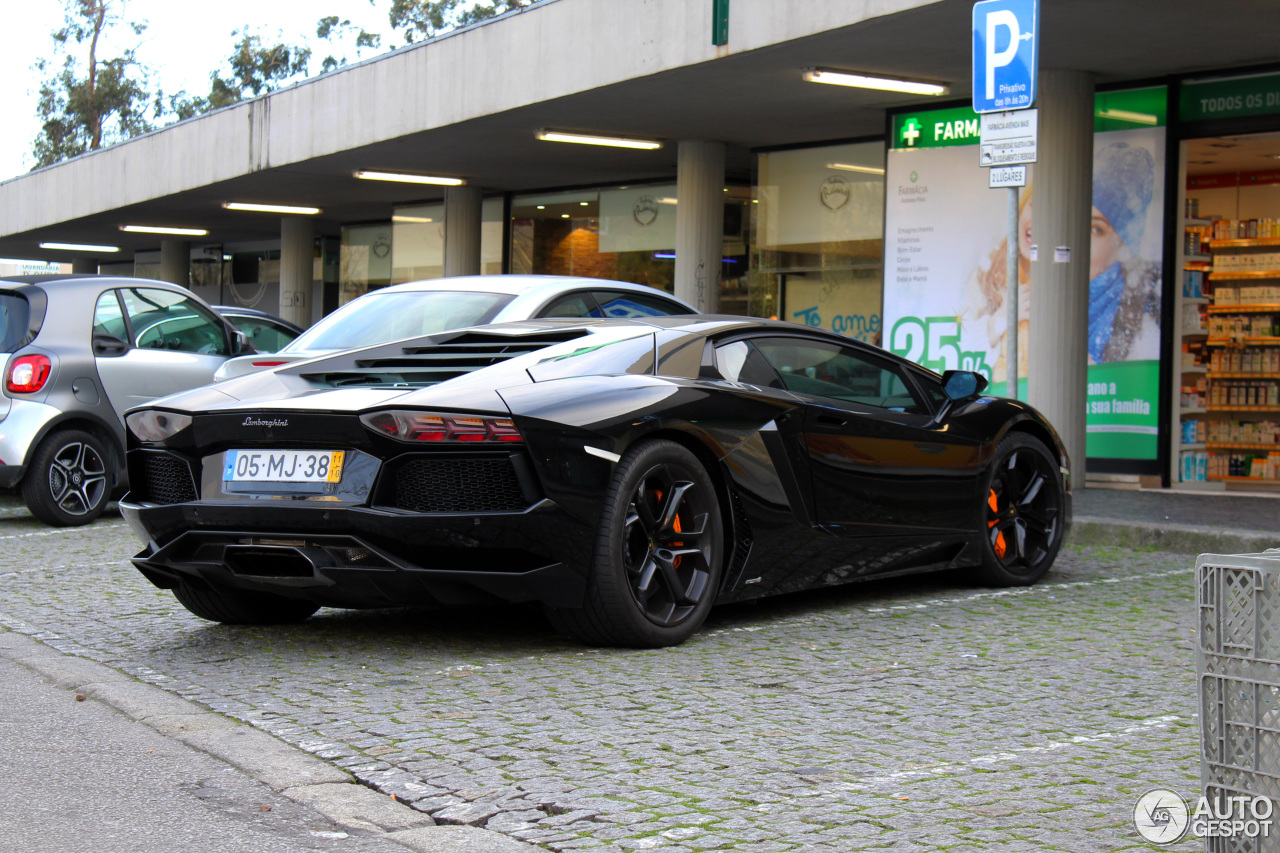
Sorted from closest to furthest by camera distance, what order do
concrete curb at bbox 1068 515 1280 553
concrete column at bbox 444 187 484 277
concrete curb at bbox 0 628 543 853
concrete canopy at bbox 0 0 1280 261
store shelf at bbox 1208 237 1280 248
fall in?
concrete curb at bbox 0 628 543 853 → concrete curb at bbox 1068 515 1280 553 → concrete canopy at bbox 0 0 1280 261 → store shelf at bbox 1208 237 1280 248 → concrete column at bbox 444 187 484 277

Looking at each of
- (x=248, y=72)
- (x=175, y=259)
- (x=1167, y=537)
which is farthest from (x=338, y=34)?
(x=1167, y=537)

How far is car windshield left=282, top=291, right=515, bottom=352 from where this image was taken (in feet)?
24.6

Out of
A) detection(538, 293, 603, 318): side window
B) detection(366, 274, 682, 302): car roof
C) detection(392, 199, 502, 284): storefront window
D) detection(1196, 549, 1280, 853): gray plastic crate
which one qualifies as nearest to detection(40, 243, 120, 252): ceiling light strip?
detection(392, 199, 502, 284): storefront window

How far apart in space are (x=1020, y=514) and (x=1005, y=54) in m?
2.70

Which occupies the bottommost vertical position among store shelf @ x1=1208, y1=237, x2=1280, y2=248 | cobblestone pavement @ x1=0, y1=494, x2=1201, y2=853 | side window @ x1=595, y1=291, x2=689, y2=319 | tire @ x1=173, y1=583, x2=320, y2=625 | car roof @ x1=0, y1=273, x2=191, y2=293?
cobblestone pavement @ x1=0, y1=494, x2=1201, y2=853

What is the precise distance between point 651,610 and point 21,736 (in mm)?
2157

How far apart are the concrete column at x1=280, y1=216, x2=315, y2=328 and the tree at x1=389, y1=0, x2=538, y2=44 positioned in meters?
34.1

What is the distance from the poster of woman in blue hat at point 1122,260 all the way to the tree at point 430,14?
50.4m

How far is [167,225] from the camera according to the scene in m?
30.1

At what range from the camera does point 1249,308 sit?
1385 centimetres

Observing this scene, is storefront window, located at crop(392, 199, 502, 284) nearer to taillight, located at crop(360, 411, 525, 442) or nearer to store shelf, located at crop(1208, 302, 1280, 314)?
store shelf, located at crop(1208, 302, 1280, 314)

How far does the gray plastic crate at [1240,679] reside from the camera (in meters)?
2.29

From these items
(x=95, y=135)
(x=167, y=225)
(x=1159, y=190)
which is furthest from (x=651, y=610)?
(x=95, y=135)

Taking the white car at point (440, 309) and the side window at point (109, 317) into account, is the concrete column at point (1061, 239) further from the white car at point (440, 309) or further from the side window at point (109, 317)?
the side window at point (109, 317)
